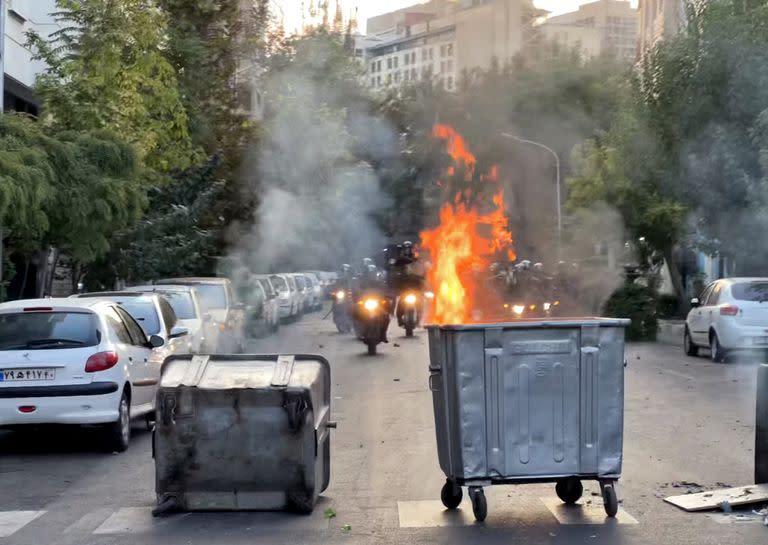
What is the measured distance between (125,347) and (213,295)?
10.7 meters

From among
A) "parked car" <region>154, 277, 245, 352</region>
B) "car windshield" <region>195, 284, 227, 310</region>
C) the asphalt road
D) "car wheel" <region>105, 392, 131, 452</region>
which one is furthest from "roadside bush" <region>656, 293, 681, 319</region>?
"car wheel" <region>105, 392, 131, 452</region>

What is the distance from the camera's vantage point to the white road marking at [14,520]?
28.8 ft

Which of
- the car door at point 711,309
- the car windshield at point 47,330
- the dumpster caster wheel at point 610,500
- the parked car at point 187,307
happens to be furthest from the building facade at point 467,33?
the dumpster caster wheel at point 610,500

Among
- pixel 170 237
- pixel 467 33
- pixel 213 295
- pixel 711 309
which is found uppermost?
pixel 467 33

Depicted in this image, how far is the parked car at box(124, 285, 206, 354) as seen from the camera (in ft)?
63.3

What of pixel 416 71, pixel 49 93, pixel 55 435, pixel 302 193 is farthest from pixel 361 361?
pixel 302 193

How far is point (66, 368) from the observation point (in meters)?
12.0

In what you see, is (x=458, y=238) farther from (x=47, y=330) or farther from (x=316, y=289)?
(x=316, y=289)

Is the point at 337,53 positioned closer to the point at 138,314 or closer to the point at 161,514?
the point at 138,314

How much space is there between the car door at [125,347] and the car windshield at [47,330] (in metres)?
0.26

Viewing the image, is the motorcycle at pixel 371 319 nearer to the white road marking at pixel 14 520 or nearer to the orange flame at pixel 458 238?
the orange flame at pixel 458 238

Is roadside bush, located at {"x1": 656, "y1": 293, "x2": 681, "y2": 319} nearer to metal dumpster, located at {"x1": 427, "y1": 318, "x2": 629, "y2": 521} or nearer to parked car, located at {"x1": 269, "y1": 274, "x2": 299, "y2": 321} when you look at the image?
parked car, located at {"x1": 269, "y1": 274, "x2": 299, "y2": 321}

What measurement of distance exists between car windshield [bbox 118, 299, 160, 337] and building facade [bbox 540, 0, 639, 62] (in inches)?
316

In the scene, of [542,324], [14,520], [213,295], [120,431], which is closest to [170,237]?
[213,295]
